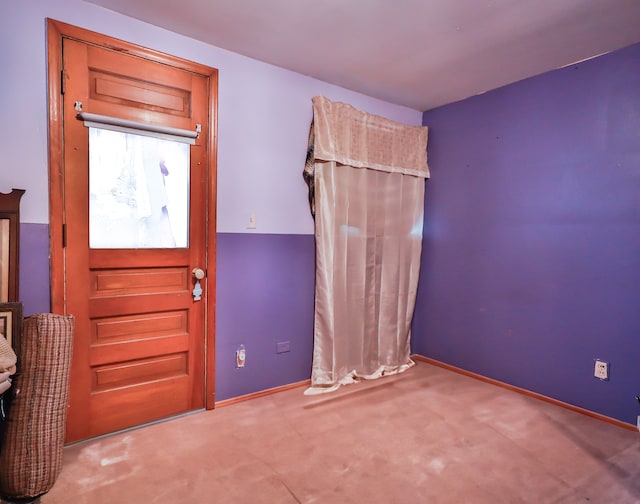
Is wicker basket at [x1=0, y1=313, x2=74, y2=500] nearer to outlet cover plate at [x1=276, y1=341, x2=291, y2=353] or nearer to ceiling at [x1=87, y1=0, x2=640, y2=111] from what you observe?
outlet cover plate at [x1=276, y1=341, x2=291, y2=353]

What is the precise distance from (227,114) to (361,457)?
2280 millimetres

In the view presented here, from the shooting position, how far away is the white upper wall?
179cm

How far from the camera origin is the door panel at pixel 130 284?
1961mm

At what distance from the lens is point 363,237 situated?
9.94ft

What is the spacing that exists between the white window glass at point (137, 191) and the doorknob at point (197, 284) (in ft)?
0.61

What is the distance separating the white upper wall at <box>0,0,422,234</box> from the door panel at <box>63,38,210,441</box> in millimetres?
117

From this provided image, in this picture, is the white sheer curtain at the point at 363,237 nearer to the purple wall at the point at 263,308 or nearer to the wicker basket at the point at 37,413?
the purple wall at the point at 263,308

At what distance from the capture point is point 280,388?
9.05 feet

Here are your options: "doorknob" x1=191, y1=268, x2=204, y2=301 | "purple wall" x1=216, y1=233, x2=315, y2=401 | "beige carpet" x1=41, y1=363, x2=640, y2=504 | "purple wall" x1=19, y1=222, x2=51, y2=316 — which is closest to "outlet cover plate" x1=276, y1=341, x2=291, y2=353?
"purple wall" x1=216, y1=233, x2=315, y2=401

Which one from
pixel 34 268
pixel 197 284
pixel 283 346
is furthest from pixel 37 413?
pixel 283 346

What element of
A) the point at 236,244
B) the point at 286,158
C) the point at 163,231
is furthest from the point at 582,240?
the point at 163,231

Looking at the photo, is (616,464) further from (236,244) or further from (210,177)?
(210,177)

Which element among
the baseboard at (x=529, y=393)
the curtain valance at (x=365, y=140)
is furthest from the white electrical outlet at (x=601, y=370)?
the curtain valance at (x=365, y=140)

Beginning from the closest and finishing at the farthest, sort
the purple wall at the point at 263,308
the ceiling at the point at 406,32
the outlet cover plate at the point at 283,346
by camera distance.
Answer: the ceiling at the point at 406,32
the purple wall at the point at 263,308
the outlet cover plate at the point at 283,346
